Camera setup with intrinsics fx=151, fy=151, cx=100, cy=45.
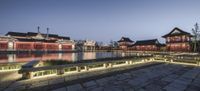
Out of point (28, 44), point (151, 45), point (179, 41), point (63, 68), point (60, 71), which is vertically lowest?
point (60, 71)

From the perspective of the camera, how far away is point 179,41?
51750 mm

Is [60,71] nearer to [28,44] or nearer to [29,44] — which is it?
[28,44]

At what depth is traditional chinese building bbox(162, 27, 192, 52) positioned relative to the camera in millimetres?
50094

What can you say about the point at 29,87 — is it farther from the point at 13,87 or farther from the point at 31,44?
the point at 31,44

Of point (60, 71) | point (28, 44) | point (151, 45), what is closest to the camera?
point (60, 71)

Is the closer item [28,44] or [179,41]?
[28,44]

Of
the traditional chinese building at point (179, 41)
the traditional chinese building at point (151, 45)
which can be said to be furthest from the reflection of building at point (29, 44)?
the traditional chinese building at point (179, 41)

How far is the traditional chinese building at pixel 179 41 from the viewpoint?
50094 millimetres

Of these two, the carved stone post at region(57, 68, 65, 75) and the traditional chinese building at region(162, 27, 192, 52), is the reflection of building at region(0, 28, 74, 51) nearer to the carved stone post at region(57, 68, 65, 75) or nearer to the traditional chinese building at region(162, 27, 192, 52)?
the traditional chinese building at region(162, 27, 192, 52)

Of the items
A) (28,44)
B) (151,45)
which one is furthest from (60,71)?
(151,45)

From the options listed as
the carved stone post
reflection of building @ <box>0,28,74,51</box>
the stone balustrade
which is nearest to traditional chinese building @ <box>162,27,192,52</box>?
reflection of building @ <box>0,28,74,51</box>

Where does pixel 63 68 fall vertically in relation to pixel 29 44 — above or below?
below

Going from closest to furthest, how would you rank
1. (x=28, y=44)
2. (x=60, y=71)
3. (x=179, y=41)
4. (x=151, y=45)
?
(x=60, y=71) → (x=28, y=44) → (x=179, y=41) → (x=151, y=45)

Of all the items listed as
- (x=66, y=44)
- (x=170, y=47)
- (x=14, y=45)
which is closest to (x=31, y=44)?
(x=14, y=45)
